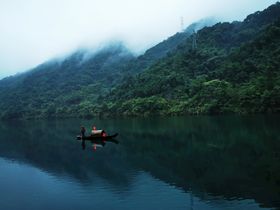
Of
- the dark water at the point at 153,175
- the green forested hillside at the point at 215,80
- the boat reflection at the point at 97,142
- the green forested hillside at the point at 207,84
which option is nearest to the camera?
the dark water at the point at 153,175

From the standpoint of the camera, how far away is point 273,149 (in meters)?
36.3

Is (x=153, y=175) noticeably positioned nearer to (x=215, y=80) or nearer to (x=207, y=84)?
(x=207, y=84)

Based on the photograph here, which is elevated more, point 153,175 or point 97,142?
point 97,142

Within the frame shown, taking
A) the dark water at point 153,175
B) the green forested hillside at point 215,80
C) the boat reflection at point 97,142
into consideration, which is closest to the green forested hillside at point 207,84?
the green forested hillside at point 215,80

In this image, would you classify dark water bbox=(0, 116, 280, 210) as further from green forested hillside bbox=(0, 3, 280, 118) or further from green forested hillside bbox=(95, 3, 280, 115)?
green forested hillside bbox=(0, 3, 280, 118)

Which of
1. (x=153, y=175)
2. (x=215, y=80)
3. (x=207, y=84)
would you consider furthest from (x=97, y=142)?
(x=215, y=80)

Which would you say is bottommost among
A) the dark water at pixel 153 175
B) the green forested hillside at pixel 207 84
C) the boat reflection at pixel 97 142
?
the dark water at pixel 153 175

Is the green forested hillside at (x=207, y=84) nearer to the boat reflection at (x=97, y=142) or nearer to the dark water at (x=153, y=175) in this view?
the boat reflection at (x=97, y=142)

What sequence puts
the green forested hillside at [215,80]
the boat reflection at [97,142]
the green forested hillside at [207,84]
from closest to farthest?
the boat reflection at [97,142], the green forested hillside at [215,80], the green forested hillside at [207,84]

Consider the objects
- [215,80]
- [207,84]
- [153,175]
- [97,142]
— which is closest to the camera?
[153,175]

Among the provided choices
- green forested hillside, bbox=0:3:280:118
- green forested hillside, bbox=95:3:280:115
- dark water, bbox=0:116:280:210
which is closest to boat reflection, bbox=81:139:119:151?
dark water, bbox=0:116:280:210

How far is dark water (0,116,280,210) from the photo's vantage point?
2311 cm

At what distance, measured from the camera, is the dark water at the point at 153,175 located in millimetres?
23109

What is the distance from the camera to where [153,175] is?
3016cm
